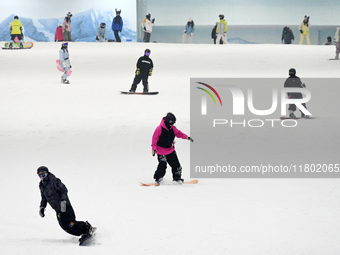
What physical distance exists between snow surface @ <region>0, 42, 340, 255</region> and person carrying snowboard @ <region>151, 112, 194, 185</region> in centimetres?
20

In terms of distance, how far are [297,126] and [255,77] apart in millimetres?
7892

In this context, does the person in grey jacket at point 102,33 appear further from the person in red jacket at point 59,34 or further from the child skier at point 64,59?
the child skier at point 64,59

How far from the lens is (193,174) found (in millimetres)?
8570

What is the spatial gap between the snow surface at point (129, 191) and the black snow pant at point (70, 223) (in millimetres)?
173

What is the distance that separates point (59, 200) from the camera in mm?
5582

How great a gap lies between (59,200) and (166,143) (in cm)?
226

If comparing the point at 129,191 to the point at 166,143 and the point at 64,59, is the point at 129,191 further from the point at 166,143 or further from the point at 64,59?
the point at 64,59

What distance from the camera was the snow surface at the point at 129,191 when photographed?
564 cm

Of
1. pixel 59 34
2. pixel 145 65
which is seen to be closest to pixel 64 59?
pixel 145 65

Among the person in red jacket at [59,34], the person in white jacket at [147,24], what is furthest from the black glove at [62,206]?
the person in red jacket at [59,34]

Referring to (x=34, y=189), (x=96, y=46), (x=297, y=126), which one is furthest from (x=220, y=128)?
(x=96, y=46)

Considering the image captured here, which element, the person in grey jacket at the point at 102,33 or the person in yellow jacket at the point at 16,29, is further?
the person in grey jacket at the point at 102,33

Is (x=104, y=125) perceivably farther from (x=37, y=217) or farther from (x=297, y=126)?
(x=37, y=217)

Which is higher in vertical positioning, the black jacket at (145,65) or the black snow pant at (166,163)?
the black jacket at (145,65)
